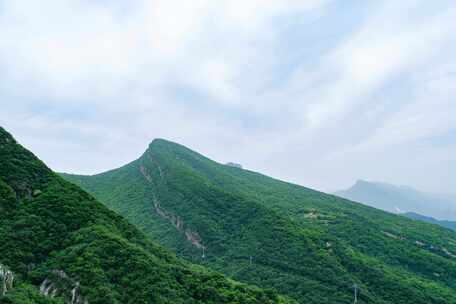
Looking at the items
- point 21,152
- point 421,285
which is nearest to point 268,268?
point 421,285

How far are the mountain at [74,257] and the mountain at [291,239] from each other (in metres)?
22.6

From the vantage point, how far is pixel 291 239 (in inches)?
3044

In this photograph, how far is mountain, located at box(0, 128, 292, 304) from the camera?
33.2 m

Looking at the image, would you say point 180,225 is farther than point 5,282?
Yes

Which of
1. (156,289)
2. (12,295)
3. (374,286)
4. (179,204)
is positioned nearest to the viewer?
(12,295)

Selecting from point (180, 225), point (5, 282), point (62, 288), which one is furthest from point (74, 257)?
point (180, 225)

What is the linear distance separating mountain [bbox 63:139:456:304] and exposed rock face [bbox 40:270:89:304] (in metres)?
37.7

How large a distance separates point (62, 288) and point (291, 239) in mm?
52492

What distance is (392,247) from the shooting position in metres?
90.2

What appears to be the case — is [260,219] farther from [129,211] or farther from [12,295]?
[12,295]

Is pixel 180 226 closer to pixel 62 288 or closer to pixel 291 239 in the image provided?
pixel 291 239

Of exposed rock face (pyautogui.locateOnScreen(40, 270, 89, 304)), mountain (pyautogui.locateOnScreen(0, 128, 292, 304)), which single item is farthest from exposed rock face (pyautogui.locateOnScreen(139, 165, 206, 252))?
exposed rock face (pyautogui.locateOnScreen(40, 270, 89, 304))

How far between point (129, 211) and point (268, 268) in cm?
5156

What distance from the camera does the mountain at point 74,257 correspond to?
33.2 m
